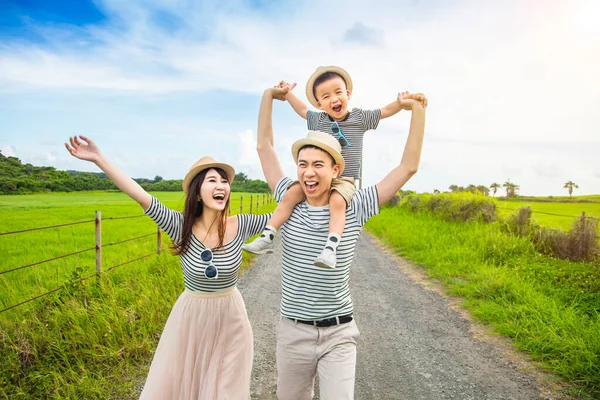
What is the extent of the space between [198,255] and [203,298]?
29 centimetres

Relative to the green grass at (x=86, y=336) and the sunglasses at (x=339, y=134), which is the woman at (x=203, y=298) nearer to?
the sunglasses at (x=339, y=134)

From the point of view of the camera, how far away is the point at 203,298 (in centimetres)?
Result: 257

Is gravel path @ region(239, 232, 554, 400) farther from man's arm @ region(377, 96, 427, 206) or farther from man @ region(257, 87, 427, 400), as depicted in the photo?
man's arm @ region(377, 96, 427, 206)

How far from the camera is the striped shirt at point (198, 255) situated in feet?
8.30

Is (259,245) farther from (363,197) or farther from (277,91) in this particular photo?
(277,91)

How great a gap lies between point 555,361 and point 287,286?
3.34 metres

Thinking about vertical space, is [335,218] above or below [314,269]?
above

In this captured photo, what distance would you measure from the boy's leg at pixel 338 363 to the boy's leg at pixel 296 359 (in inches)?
2.6

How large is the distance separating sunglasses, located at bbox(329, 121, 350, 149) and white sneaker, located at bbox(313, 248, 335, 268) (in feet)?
3.60

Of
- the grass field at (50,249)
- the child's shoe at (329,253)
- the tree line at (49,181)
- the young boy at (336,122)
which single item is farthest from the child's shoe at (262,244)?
the tree line at (49,181)

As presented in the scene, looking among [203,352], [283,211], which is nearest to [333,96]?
[283,211]

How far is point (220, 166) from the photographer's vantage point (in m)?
2.67

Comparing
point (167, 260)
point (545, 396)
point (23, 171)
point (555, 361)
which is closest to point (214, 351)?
point (545, 396)

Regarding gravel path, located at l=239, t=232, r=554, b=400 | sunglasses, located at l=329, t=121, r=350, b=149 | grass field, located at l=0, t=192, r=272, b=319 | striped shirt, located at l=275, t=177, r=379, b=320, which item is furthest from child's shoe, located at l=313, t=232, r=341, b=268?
grass field, located at l=0, t=192, r=272, b=319
